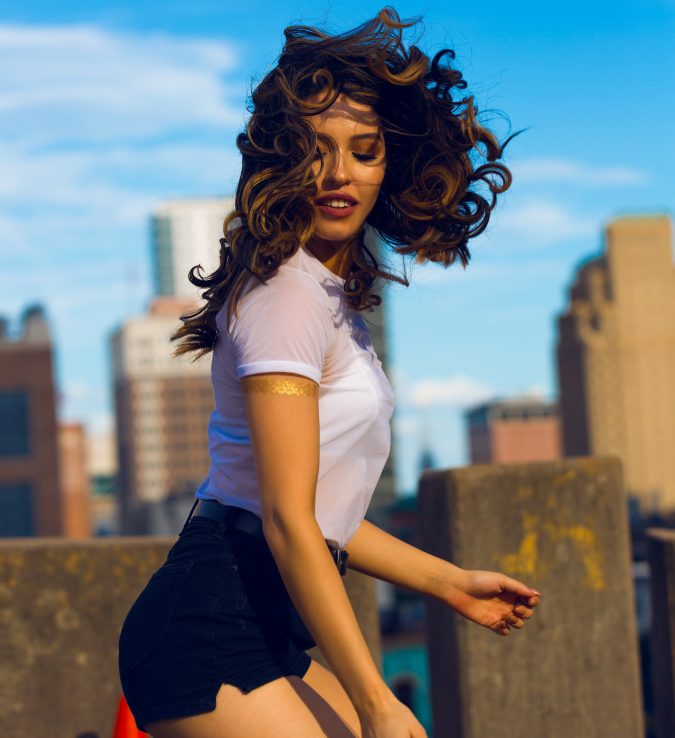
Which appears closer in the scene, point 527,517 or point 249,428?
point 249,428

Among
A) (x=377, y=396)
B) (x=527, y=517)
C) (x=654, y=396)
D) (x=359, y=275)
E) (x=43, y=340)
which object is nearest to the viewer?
(x=377, y=396)

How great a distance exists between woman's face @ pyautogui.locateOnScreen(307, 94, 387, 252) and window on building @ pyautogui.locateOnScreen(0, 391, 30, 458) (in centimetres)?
8724

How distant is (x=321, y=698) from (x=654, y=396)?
6187 inches

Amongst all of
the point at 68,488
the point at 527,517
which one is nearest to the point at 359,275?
the point at 527,517

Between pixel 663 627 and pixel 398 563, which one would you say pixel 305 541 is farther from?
pixel 663 627

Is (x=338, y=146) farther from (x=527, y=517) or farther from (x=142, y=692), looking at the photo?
(x=527, y=517)

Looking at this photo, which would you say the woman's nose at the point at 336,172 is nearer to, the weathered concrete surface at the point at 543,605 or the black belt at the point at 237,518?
the black belt at the point at 237,518

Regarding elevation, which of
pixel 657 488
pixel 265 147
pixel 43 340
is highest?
pixel 43 340

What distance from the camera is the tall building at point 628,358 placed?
492 ft

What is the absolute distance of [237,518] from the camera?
246 centimetres

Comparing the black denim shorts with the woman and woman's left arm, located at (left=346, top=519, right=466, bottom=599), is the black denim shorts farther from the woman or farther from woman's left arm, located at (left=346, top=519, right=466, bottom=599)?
woman's left arm, located at (left=346, top=519, right=466, bottom=599)

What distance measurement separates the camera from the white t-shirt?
236 centimetres

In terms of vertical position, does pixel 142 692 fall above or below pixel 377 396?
below

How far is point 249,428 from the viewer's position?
7.70ft
